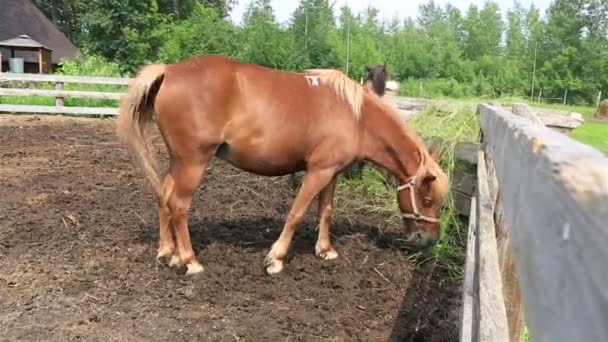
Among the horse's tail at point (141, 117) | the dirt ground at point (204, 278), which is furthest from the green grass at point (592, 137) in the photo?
the horse's tail at point (141, 117)

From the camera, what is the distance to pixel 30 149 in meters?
9.31

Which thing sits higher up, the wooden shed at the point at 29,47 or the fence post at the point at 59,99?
the wooden shed at the point at 29,47

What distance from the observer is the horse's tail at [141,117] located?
14.7 feet

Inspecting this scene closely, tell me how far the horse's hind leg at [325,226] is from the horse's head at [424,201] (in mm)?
640

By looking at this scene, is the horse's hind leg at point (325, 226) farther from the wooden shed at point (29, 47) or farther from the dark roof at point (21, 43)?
the dark roof at point (21, 43)

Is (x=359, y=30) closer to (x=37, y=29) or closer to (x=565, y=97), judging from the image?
(x=565, y=97)

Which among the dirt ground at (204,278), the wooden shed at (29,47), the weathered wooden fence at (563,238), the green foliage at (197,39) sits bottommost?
the dirt ground at (204,278)

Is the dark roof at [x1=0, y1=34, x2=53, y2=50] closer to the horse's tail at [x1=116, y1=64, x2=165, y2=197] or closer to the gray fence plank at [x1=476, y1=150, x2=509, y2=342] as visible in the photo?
the horse's tail at [x1=116, y1=64, x2=165, y2=197]

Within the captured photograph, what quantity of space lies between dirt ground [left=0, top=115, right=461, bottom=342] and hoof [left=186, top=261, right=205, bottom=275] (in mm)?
96

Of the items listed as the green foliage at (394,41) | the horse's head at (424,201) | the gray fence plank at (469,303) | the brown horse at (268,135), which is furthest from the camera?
the green foliage at (394,41)

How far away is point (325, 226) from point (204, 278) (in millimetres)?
1234

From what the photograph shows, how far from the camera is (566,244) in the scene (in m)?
0.59

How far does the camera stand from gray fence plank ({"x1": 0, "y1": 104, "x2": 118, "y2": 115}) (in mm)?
13867

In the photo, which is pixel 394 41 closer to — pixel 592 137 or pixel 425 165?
pixel 592 137
